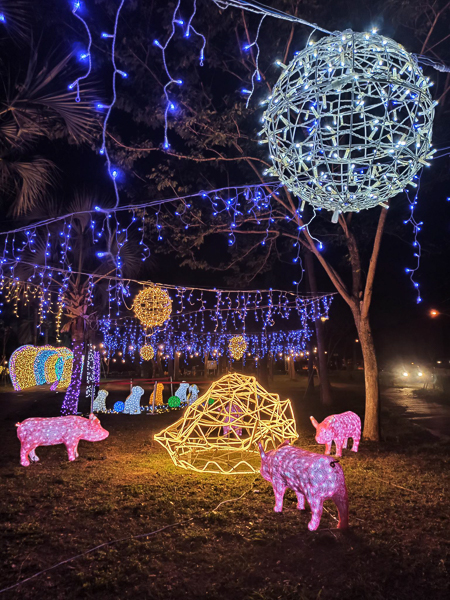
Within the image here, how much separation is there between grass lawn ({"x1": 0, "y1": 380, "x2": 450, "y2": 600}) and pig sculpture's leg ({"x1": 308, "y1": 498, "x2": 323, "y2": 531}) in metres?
0.07

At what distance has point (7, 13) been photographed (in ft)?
15.6

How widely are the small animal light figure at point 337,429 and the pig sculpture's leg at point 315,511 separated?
8.72 feet

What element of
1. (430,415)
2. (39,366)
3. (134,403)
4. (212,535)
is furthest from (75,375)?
(39,366)

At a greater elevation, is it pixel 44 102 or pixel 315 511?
pixel 44 102

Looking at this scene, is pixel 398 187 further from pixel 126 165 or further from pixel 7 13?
pixel 126 165

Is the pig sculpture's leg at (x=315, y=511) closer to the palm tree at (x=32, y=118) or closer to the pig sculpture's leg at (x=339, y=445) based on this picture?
the pig sculpture's leg at (x=339, y=445)

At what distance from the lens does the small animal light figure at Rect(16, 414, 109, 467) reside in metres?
6.06

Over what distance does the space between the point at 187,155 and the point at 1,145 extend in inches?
146

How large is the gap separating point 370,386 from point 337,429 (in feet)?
6.24

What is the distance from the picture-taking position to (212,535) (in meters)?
3.77

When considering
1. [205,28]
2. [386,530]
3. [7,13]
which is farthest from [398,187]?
[205,28]

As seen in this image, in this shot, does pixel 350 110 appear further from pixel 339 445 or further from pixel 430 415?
pixel 430 415

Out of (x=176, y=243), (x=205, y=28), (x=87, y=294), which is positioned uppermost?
(x=205, y=28)

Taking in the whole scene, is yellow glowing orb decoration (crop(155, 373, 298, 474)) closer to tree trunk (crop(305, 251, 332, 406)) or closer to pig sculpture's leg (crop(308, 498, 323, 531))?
pig sculpture's leg (crop(308, 498, 323, 531))
